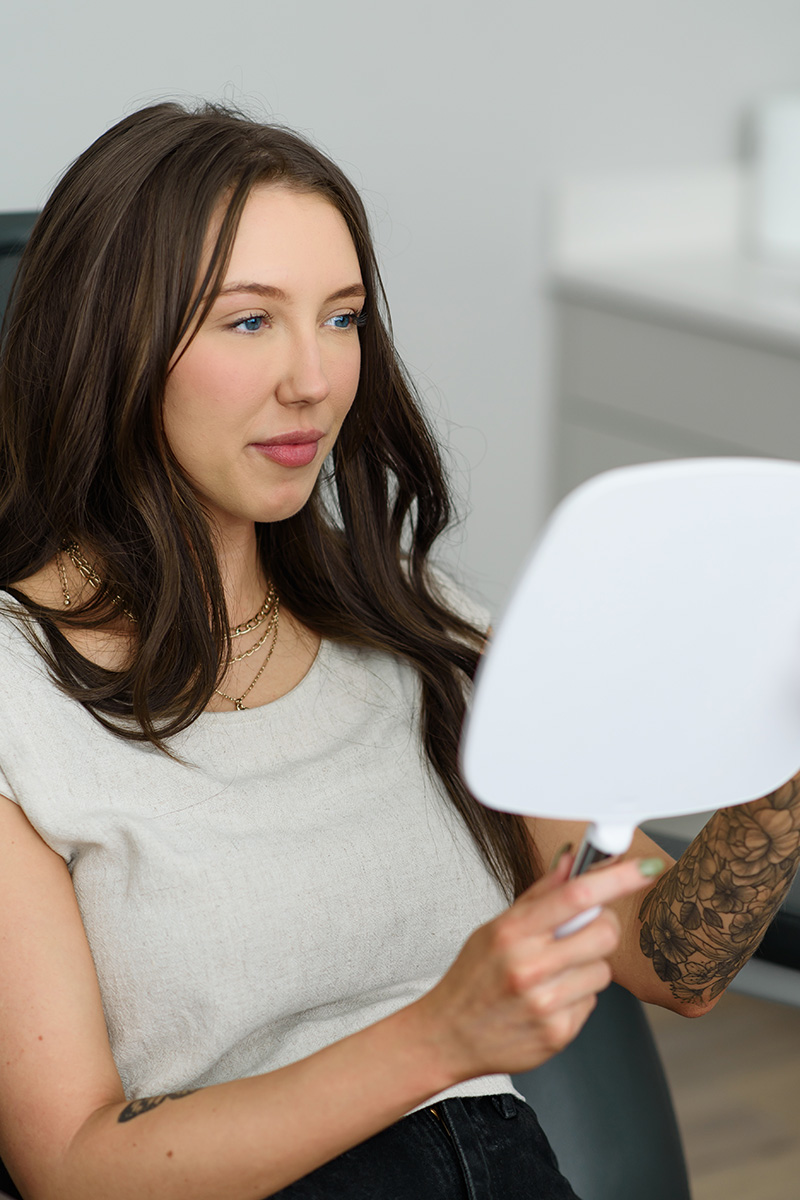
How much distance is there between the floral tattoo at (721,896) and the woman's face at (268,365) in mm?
367

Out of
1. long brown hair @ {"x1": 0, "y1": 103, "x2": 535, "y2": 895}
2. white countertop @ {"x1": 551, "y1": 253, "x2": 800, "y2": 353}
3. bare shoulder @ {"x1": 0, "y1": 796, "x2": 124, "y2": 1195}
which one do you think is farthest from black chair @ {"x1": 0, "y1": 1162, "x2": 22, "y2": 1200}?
white countertop @ {"x1": 551, "y1": 253, "x2": 800, "y2": 353}

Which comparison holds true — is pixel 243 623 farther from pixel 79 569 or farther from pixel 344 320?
pixel 344 320

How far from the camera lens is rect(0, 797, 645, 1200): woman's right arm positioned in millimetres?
608

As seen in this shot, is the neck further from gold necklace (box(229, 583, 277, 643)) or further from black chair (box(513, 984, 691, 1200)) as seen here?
black chair (box(513, 984, 691, 1200))

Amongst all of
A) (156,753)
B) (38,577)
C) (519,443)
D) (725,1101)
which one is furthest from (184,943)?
(519,443)

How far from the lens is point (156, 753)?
0.92 meters

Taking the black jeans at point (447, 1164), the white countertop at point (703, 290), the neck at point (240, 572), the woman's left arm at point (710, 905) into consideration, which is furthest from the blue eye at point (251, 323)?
the white countertop at point (703, 290)

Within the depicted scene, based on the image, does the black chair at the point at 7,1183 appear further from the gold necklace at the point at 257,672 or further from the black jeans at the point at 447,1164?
the gold necklace at the point at 257,672

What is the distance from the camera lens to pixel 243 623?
3.53 ft

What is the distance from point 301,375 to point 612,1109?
638 millimetres

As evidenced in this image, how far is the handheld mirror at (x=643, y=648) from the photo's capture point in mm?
527

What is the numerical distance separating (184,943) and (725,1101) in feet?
3.89

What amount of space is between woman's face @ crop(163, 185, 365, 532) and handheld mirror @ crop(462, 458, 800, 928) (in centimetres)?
42

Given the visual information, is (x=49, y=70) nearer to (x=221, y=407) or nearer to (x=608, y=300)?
(x=221, y=407)
